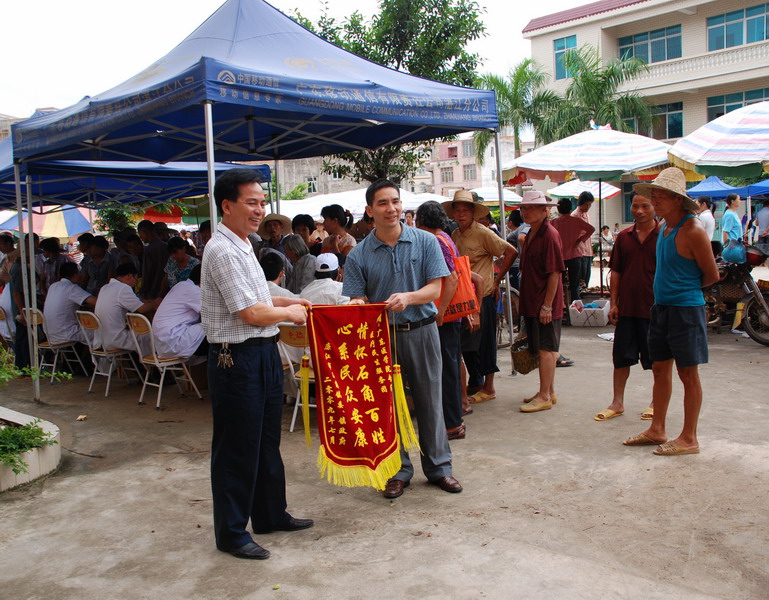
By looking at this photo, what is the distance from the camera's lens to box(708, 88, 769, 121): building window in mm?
25266

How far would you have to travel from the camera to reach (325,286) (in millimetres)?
5375

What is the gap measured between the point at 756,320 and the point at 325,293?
5.32 metres

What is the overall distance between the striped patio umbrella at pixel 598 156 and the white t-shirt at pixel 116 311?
5.69m

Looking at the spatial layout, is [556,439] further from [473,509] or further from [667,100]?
[667,100]

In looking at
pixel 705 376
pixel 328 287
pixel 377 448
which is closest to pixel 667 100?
pixel 705 376

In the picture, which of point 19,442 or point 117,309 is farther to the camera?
point 117,309

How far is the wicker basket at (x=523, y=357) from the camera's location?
5.67 m

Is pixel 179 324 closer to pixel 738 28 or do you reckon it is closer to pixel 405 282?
pixel 405 282

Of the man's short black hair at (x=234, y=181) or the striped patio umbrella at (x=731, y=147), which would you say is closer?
the man's short black hair at (x=234, y=181)

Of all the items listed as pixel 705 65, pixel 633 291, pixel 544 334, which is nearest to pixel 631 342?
pixel 633 291

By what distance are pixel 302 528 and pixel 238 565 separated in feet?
1.48

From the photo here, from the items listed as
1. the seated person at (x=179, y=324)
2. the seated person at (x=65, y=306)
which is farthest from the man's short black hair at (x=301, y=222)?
the seated person at (x=65, y=306)

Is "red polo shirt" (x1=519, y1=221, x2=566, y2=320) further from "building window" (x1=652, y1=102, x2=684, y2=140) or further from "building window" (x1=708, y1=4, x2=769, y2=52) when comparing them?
"building window" (x1=708, y1=4, x2=769, y2=52)

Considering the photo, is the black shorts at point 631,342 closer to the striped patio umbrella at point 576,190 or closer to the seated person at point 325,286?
the seated person at point 325,286
